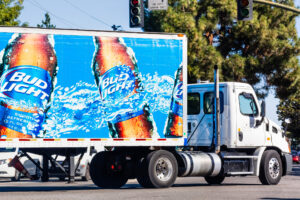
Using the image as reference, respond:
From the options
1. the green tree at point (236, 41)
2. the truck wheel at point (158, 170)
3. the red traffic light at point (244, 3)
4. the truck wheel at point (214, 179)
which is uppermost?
the green tree at point (236, 41)

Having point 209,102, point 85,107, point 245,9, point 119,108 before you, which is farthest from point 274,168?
point 85,107

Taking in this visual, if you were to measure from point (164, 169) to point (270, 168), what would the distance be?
3.83 m

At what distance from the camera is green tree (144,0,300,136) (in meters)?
36.8

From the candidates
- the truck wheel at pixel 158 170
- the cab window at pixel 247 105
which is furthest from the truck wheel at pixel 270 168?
the truck wheel at pixel 158 170

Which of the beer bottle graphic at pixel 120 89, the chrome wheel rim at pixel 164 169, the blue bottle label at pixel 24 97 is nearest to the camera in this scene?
the blue bottle label at pixel 24 97

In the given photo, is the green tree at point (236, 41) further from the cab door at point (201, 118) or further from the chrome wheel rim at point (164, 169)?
the chrome wheel rim at point (164, 169)

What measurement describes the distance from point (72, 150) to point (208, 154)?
3.96 meters

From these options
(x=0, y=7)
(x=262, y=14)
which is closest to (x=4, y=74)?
(x=0, y=7)

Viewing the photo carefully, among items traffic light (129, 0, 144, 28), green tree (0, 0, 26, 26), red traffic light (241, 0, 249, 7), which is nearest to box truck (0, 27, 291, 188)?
traffic light (129, 0, 144, 28)

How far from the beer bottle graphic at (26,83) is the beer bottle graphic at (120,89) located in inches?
49.3

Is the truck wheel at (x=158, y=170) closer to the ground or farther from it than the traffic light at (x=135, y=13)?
closer to the ground

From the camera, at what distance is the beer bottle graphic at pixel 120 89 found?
55.7 ft

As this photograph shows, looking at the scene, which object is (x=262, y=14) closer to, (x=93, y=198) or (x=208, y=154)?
(x=208, y=154)

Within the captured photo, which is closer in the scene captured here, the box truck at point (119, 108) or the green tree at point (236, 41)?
the box truck at point (119, 108)
